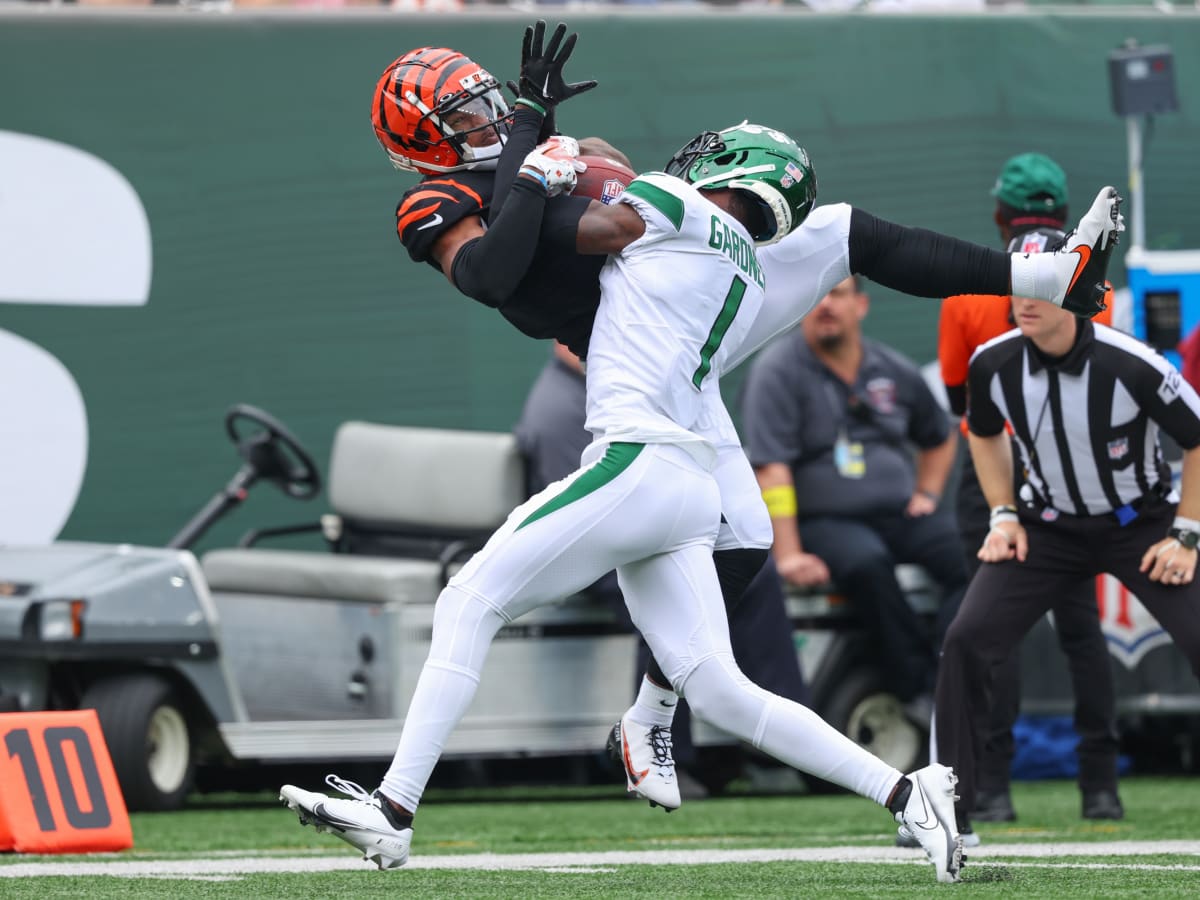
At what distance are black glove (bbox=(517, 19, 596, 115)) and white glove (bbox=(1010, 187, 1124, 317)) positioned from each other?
108cm

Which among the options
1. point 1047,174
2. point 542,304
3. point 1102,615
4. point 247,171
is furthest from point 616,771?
point 542,304

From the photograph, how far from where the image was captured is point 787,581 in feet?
30.4

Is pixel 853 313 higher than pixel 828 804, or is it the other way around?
pixel 853 313

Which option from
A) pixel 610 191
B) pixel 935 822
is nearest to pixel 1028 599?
pixel 935 822

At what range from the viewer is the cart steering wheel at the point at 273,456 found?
8.95 metres

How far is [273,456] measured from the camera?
A: 29.6 feet

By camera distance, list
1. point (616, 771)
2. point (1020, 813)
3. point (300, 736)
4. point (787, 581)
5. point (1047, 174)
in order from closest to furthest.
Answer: point (1047, 174) → point (1020, 813) → point (300, 736) → point (787, 581) → point (616, 771)

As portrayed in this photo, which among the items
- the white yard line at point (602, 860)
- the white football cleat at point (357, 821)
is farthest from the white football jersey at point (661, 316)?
the white yard line at point (602, 860)

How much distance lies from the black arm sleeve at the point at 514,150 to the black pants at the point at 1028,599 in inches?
88.8

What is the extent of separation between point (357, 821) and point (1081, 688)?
358 centimetres

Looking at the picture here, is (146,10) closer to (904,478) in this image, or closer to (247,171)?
(247,171)

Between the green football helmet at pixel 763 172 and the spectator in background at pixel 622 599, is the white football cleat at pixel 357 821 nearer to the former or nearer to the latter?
the green football helmet at pixel 763 172

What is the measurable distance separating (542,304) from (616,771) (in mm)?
5216

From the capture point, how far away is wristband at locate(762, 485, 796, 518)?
9.20 meters
